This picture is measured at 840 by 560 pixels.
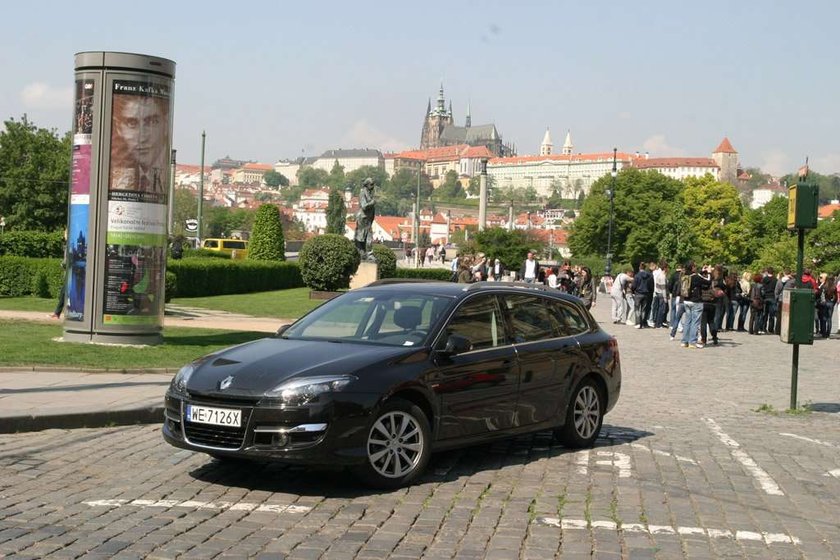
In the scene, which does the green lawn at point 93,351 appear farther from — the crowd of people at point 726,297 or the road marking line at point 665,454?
the crowd of people at point 726,297

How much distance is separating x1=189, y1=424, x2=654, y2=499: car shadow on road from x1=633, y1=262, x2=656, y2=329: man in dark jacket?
63.2 ft

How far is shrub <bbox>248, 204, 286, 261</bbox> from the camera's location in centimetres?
5206

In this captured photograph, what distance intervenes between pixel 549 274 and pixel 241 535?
30.1m

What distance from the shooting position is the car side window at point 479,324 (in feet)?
29.5

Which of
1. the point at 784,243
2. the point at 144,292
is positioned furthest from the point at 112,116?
the point at 784,243

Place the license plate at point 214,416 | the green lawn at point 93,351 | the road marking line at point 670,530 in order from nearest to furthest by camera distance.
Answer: the road marking line at point 670,530
the license plate at point 214,416
the green lawn at point 93,351

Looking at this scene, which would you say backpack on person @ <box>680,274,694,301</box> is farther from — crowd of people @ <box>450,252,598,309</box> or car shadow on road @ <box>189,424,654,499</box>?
car shadow on road @ <box>189,424,654,499</box>

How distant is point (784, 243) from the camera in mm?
91938

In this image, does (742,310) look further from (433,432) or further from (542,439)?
(433,432)

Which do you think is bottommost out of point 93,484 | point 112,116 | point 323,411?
point 93,484

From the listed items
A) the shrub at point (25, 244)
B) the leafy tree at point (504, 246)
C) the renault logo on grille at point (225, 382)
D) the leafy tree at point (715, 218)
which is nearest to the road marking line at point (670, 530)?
the renault logo on grille at point (225, 382)

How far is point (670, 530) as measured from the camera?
7.02m

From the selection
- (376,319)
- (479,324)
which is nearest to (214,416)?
(376,319)

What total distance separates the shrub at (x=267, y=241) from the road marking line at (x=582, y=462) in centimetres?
4251
